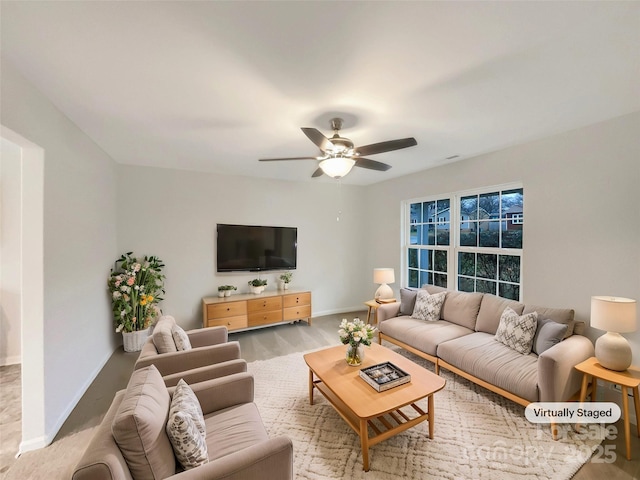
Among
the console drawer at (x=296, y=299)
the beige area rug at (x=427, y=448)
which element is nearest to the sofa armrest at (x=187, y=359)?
the beige area rug at (x=427, y=448)

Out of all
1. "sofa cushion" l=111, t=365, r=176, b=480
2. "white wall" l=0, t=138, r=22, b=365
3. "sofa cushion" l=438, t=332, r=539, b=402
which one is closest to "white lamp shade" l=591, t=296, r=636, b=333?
"sofa cushion" l=438, t=332, r=539, b=402

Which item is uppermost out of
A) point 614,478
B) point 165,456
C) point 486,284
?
point 486,284

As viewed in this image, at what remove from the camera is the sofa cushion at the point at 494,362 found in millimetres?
2176

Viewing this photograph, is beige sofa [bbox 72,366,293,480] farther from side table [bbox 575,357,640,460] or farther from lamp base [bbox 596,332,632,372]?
lamp base [bbox 596,332,632,372]

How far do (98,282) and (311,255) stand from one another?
123 inches

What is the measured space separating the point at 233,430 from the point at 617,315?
286 centimetres

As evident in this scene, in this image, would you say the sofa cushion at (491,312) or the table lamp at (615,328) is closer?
the table lamp at (615,328)

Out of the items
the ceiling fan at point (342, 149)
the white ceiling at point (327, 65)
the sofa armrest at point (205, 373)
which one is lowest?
the sofa armrest at point (205, 373)

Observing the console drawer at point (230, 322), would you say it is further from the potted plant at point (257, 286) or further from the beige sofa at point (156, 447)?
the beige sofa at point (156, 447)

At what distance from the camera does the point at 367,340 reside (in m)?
2.37

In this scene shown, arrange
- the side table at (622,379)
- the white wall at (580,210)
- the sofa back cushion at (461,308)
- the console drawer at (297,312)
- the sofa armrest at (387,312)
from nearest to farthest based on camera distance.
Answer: the side table at (622,379) < the white wall at (580,210) < the sofa back cushion at (461,308) < the sofa armrest at (387,312) < the console drawer at (297,312)

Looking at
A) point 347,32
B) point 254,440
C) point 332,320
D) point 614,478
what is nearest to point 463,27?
point 347,32

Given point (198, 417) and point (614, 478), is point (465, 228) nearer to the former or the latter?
point (614, 478)

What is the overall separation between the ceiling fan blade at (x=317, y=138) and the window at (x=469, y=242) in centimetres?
250
